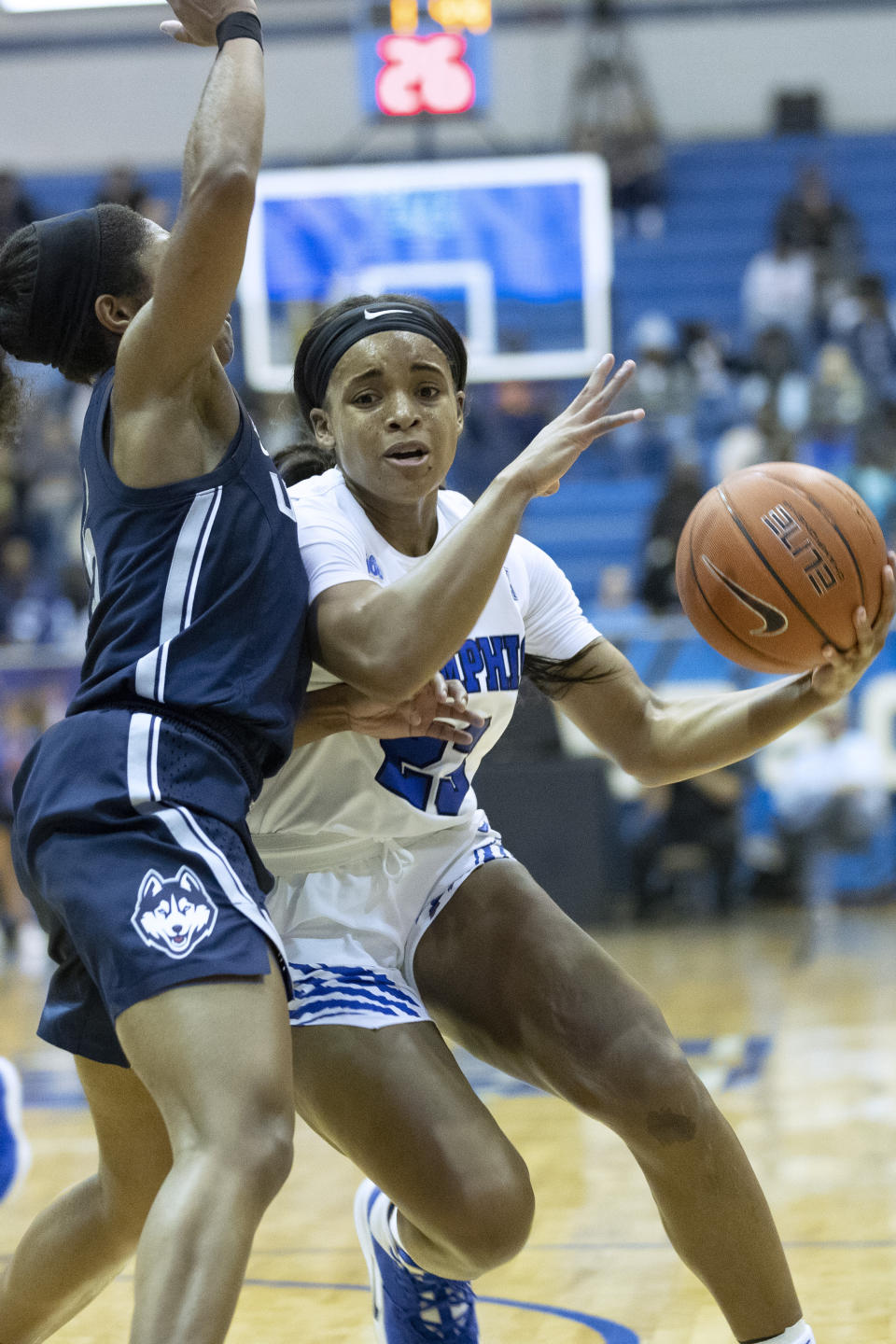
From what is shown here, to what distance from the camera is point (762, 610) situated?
313cm

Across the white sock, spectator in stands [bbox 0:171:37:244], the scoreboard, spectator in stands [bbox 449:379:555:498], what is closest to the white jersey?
the white sock

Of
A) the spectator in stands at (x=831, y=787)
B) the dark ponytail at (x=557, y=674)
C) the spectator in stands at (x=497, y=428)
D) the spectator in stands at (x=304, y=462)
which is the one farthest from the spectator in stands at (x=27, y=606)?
the dark ponytail at (x=557, y=674)

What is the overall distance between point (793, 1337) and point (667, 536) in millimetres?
8877

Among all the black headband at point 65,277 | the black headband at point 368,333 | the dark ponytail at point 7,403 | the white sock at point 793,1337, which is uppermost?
the black headband at point 65,277

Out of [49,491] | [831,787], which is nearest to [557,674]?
[831,787]

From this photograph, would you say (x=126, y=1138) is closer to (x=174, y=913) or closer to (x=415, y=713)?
(x=174, y=913)

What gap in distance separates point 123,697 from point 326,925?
2.25 feet

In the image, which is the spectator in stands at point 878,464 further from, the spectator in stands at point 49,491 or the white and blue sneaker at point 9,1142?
the white and blue sneaker at point 9,1142

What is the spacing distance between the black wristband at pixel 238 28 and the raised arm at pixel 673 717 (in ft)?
4.34

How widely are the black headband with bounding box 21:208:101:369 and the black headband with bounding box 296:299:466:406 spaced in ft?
1.72

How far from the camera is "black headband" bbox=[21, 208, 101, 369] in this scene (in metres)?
2.71

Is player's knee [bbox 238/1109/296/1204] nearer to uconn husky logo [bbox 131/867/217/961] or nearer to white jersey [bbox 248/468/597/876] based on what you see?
uconn husky logo [bbox 131/867/217/961]

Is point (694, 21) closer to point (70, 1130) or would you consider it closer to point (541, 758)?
point (541, 758)

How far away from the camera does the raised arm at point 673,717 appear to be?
3.24 meters
